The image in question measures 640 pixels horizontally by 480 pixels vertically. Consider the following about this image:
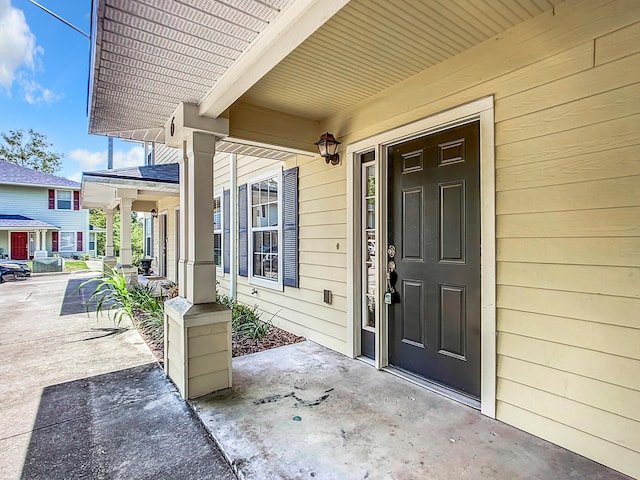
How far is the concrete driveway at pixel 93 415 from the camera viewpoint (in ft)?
6.01

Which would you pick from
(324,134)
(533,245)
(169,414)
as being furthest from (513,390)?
(324,134)

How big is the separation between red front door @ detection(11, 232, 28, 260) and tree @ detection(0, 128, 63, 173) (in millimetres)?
9057

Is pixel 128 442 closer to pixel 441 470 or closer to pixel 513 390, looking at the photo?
pixel 441 470

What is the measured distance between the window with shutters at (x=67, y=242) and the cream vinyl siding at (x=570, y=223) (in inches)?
826

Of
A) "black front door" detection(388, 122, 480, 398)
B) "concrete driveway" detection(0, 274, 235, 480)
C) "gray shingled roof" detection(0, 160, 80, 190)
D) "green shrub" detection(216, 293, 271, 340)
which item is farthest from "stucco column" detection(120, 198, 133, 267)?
"gray shingled roof" detection(0, 160, 80, 190)

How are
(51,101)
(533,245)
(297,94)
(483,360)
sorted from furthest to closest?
(51,101)
(297,94)
(483,360)
(533,245)

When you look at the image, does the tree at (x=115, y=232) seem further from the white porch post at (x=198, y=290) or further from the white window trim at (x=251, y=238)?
the white porch post at (x=198, y=290)

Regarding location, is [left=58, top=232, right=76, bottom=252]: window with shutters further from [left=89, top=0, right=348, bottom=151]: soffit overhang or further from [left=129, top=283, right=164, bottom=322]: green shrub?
[left=89, top=0, right=348, bottom=151]: soffit overhang

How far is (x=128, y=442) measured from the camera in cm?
204

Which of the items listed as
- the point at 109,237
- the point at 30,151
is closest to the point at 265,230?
the point at 109,237

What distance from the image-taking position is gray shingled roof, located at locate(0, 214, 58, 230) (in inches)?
580

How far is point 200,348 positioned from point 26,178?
63.2ft

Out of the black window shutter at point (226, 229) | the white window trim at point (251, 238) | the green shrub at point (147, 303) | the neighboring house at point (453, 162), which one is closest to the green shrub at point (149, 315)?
the green shrub at point (147, 303)

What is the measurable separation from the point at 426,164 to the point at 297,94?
134 centimetres
